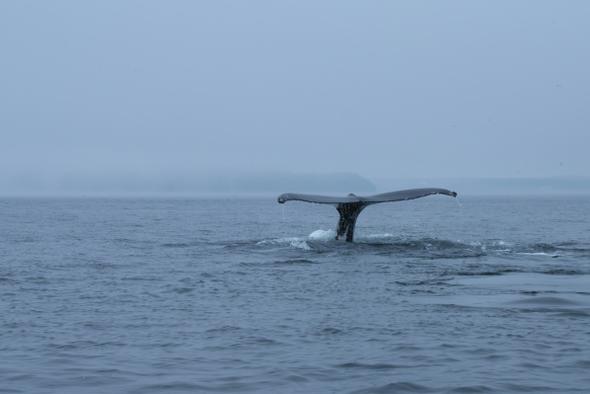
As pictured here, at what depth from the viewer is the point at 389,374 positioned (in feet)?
22.4

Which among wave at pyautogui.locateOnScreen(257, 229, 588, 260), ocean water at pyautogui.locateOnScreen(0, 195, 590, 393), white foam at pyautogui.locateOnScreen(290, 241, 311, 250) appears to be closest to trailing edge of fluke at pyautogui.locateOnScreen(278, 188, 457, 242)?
wave at pyautogui.locateOnScreen(257, 229, 588, 260)

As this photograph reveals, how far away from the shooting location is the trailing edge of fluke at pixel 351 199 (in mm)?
16000

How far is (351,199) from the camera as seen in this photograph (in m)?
18.2

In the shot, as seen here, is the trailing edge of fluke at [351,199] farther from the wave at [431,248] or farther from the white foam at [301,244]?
the white foam at [301,244]

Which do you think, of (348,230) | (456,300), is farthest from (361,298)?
(348,230)

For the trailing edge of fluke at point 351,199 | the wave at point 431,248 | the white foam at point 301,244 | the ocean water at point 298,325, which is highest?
the trailing edge of fluke at point 351,199

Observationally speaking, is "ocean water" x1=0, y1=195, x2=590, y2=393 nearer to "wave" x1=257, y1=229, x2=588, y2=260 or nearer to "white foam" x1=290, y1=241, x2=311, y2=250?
"wave" x1=257, y1=229, x2=588, y2=260

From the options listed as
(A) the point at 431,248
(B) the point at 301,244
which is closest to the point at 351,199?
(B) the point at 301,244

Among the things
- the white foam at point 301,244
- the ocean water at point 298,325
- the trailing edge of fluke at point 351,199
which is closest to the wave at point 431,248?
the white foam at point 301,244

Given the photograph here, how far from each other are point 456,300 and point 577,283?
11.2 ft

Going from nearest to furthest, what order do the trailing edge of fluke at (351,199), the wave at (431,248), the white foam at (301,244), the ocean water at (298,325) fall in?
the ocean water at (298,325) → the trailing edge of fluke at (351,199) → the wave at (431,248) → the white foam at (301,244)

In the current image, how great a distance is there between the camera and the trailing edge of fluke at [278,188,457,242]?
A: 1600 centimetres

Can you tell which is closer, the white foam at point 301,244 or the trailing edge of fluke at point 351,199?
the trailing edge of fluke at point 351,199

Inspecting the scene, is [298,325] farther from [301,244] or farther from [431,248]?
[301,244]
